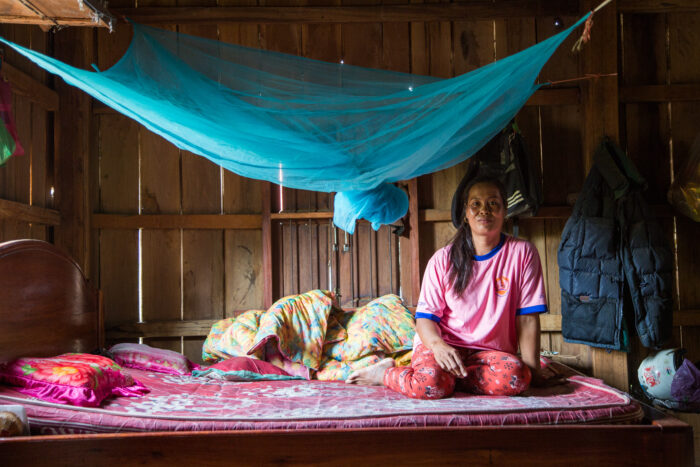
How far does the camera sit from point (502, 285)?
2.12m

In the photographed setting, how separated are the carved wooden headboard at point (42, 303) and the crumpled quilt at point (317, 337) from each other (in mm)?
641

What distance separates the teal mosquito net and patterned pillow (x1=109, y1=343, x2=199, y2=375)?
1.04 meters

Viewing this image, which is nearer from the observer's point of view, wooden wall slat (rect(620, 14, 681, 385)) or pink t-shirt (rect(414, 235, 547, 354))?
pink t-shirt (rect(414, 235, 547, 354))

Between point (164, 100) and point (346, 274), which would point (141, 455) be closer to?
point (164, 100)

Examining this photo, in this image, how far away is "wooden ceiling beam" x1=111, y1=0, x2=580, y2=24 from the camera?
10.6ft

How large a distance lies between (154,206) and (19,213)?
77cm

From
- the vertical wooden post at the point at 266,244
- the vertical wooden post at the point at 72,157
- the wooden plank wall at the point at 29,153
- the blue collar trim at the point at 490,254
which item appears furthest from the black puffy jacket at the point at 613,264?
the wooden plank wall at the point at 29,153

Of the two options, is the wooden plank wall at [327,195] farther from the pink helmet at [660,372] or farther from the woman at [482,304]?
the woman at [482,304]

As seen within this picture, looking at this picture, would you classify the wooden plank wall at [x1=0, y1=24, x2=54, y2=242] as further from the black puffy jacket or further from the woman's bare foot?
the black puffy jacket

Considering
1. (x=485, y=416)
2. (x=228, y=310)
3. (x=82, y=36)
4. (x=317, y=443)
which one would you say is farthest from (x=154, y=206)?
(x=485, y=416)

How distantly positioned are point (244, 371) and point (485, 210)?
129 cm

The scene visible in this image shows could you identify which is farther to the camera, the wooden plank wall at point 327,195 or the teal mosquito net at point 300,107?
the wooden plank wall at point 327,195

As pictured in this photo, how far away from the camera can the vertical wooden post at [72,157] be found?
3109 mm

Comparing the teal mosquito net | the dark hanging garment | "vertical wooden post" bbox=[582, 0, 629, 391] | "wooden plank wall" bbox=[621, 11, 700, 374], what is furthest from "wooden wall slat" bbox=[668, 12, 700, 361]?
the teal mosquito net
